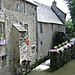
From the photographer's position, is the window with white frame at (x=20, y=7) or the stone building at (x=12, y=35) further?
the window with white frame at (x=20, y=7)

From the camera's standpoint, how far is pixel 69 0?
42094 millimetres

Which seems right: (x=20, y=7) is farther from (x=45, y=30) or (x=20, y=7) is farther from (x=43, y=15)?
(x=43, y=15)

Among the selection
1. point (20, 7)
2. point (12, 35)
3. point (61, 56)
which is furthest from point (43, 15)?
point (12, 35)

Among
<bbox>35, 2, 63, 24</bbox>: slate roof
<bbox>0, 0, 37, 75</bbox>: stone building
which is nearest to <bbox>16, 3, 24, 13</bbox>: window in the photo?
<bbox>0, 0, 37, 75</bbox>: stone building

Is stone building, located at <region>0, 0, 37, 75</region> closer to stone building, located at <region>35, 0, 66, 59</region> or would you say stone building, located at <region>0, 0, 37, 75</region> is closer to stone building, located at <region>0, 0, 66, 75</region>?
stone building, located at <region>0, 0, 66, 75</region>

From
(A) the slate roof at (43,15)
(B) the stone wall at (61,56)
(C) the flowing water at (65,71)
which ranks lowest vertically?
(C) the flowing water at (65,71)

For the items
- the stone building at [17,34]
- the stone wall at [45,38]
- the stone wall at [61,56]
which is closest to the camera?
the stone building at [17,34]

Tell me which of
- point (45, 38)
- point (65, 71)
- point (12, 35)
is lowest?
point (65, 71)

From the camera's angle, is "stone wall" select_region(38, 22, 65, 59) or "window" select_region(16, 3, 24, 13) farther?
"stone wall" select_region(38, 22, 65, 59)

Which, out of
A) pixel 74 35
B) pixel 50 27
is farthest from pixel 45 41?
pixel 74 35

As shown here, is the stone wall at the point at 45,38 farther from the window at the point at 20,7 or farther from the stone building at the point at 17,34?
the window at the point at 20,7

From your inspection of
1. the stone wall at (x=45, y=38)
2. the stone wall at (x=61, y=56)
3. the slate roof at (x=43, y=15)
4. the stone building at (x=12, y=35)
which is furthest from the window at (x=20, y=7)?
the slate roof at (x=43, y=15)

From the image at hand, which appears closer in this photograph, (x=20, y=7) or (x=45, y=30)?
(x=20, y=7)

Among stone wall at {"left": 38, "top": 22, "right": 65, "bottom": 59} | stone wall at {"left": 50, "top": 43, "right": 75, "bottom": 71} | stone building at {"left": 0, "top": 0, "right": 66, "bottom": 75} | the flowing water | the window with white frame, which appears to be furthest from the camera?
stone wall at {"left": 38, "top": 22, "right": 65, "bottom": 59}
